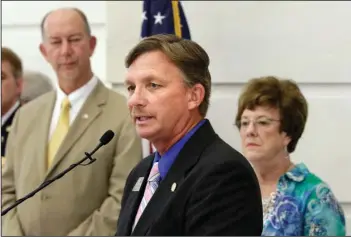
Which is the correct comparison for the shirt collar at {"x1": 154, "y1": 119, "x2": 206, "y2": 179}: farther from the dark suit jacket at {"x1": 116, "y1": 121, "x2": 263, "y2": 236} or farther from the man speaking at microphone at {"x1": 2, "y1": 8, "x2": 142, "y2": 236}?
the man speaking at microphone at {"x1": 2, "y1": 8, "x2": 142, "y2": 236}

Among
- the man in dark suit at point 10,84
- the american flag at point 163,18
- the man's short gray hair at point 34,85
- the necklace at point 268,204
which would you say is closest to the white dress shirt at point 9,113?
the man in dark suit at point 10,84

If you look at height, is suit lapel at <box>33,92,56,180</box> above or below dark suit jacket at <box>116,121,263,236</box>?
below

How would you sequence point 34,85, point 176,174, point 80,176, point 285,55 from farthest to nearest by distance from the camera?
point 34,85 → point 285,55 → point 80,176 → point 176,174

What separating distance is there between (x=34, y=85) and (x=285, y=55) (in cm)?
128

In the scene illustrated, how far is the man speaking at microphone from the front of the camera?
8.80 feet

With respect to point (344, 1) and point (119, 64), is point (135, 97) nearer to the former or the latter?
point (344, 1)

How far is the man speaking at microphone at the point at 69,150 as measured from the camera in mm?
2684

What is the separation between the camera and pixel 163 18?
2.88 meters

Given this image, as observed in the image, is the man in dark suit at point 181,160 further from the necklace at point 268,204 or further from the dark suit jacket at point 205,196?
the necklace at point 268,204

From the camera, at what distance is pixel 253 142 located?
8.02 feet

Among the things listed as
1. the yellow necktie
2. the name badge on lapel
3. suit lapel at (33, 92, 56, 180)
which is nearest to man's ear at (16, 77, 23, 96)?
suit lapel at (33, 92, 56, 180)

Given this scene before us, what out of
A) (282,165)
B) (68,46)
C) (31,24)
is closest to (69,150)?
(68,46)

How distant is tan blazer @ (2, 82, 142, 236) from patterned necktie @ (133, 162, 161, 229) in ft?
2.31

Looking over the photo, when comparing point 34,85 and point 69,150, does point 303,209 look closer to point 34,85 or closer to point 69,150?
point 69,150
